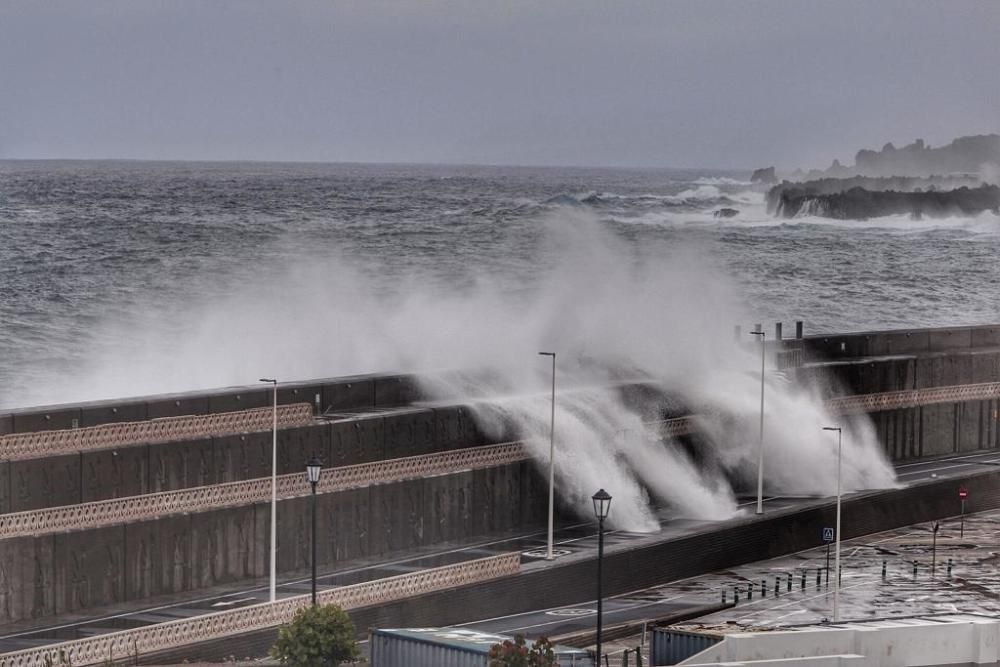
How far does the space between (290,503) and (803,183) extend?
546ft

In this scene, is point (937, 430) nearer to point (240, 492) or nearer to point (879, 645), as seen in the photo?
point (240, 492)

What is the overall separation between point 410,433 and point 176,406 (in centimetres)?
665

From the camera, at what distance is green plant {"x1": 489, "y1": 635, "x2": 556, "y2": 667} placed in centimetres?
2436

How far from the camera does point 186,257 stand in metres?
113

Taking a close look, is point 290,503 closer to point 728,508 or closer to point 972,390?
point 728,508

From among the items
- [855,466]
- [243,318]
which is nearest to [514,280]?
[243,318]

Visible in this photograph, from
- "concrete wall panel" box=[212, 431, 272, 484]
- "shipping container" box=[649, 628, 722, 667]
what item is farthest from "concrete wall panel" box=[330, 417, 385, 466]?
"shipping container" box=[649, 628, 722, 667]

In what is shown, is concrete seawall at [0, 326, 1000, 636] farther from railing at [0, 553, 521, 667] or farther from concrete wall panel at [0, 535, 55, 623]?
railing at [0, 553, 521, 667]

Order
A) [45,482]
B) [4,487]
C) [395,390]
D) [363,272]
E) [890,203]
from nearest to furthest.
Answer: [4,487], [45,482], [395,390], [363,272], [890,203]

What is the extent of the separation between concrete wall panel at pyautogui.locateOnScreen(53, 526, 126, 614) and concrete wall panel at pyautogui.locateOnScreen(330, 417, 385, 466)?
267 inches

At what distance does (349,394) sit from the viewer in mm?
43156

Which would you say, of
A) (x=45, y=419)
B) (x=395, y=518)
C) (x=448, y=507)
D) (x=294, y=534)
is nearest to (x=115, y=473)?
(x=45, y=419)

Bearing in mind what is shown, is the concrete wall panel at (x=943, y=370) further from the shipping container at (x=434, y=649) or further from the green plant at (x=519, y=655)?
the green plant at (x=519, y=655)

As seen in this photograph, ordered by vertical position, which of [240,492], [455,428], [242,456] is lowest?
[240,492]
